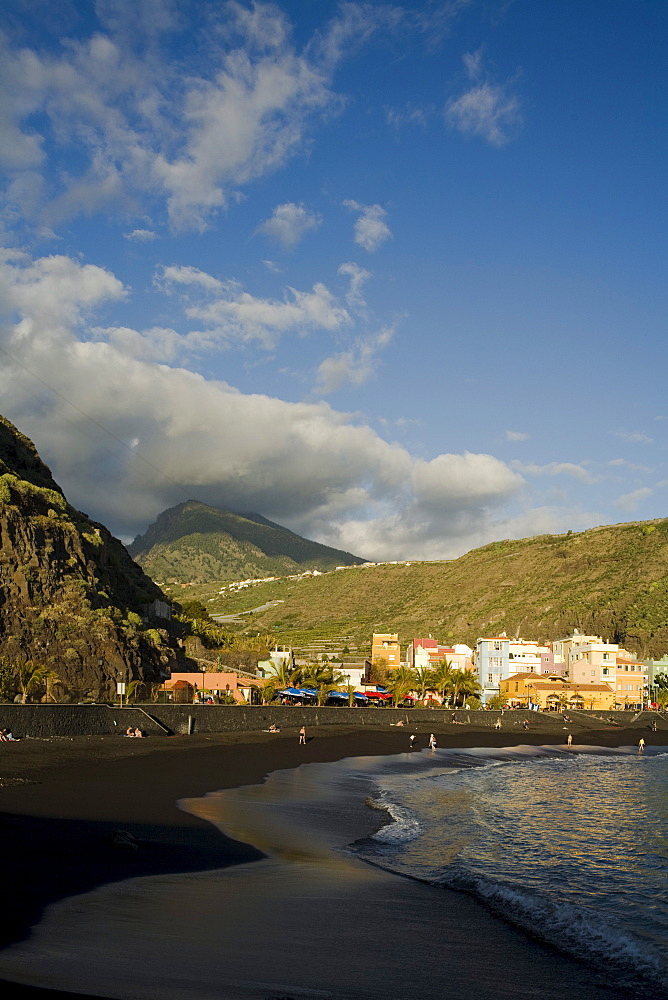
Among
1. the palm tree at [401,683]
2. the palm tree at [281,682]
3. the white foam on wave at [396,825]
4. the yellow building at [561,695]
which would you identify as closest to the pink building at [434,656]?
the yellow building at [561,695]

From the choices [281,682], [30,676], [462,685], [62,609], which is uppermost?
[62,609]

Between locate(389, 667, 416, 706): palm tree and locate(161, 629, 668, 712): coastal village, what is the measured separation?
119 millimetres

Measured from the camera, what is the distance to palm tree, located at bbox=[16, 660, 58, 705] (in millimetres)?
48088

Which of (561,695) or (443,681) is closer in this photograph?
(443,681)

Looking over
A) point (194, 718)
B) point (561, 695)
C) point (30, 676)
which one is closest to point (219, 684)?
point (30, 676)

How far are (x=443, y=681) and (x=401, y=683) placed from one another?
5273 millimetres

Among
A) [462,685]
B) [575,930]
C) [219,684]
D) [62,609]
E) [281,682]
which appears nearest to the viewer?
[575,930]

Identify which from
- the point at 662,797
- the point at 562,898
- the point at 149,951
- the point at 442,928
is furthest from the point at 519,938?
the point at 662,797

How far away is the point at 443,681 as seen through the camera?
9175 centimetres

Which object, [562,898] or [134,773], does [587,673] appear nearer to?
[134,773]

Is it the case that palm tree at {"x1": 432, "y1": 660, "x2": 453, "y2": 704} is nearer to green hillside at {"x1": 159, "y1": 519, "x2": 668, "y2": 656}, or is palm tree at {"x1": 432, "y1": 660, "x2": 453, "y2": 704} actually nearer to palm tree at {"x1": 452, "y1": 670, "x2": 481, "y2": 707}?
palm tree at {"x1": 452, "y1": 670, "x2": 481, "y2": 707}

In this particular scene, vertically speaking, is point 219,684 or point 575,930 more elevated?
point 219,684

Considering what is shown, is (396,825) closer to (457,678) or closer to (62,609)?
(62,609)

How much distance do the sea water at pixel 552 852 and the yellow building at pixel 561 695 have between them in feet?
209
